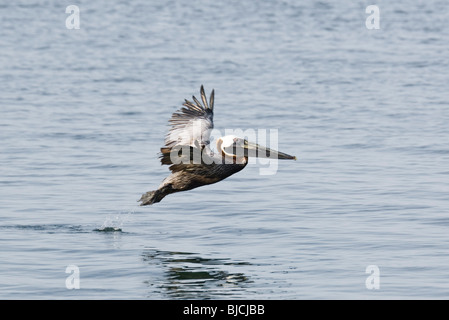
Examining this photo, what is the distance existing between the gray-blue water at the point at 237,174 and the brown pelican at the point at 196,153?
0.82 m

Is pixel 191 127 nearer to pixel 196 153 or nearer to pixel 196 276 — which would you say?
pixel 196 153

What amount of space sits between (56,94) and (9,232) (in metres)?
12.1

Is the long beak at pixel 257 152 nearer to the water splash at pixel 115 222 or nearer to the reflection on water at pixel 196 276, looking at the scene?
the reflection on water at pixel 196 276

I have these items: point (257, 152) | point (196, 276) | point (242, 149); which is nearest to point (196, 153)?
point (242, 149)

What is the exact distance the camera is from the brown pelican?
10641 millimetres

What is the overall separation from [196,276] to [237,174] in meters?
5.63

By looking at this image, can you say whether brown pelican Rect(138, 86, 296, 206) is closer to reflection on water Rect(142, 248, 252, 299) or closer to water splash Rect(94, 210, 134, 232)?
reflection on water Rect(142, 248, 252, 299)

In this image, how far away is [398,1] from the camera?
45.8m

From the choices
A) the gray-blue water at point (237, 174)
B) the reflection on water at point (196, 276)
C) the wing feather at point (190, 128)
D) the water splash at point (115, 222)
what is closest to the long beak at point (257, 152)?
the wing feather at point (190, 128)

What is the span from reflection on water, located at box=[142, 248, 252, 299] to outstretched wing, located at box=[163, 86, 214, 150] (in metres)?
1.22

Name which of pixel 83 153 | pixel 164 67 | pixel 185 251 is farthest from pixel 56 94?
pixel 185 251

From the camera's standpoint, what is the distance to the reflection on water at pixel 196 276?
9.59 m

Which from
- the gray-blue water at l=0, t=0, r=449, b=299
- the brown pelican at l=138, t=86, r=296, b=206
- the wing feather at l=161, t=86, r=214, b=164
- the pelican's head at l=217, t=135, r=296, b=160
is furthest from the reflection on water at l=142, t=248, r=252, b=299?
the pelican's head at l=217, t=135, r=296, b=160

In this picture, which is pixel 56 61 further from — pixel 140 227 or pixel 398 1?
pixel 398 1
